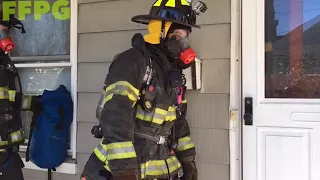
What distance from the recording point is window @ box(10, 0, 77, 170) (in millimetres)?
3215

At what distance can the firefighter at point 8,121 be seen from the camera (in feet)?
9.26

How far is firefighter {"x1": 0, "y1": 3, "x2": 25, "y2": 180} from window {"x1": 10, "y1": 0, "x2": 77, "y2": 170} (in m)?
0.46

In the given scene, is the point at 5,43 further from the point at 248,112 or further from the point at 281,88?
the point at 281,88

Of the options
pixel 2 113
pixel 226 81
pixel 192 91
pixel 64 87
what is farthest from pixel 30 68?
pixel 226 81

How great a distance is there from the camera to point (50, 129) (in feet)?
9.84

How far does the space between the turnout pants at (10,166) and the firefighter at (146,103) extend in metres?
1.07

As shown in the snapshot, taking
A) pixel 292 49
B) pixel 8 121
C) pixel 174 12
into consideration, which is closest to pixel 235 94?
pixel 292 49

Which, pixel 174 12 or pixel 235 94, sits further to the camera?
pixel 235 94

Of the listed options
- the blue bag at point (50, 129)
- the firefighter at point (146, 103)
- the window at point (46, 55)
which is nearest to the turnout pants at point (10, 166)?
the blue bag at point (50, 129)

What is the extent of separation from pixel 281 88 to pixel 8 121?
6.83 feet

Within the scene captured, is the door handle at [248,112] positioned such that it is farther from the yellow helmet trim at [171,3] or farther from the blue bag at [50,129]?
the blue bag at [50,129]

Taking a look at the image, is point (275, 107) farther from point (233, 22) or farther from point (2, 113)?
point (2, 113)

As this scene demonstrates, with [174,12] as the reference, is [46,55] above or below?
below

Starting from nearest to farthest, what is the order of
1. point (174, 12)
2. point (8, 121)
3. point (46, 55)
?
point (174, 12) → point (8, 121) → point (46, 55)
